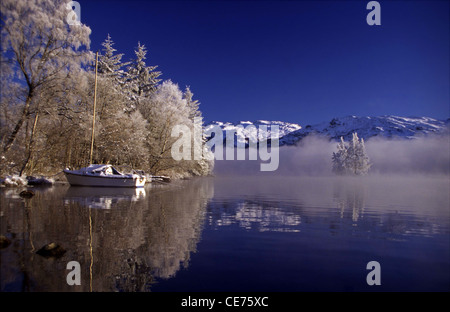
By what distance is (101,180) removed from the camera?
962 inches

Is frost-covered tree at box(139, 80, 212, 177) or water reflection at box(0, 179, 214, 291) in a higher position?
frost-covered tree at box(139, 80, 212, 177)

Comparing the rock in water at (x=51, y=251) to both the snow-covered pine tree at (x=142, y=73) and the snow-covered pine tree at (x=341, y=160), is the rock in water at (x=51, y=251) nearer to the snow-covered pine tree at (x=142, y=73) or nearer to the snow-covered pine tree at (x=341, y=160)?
the snow-covered pine tree at (x=142, y=73)

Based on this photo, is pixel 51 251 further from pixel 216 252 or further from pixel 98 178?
pixel 98 178

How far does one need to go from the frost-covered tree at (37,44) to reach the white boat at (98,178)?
5.10 metres

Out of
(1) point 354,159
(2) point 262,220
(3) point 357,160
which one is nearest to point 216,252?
(2) point 262,220

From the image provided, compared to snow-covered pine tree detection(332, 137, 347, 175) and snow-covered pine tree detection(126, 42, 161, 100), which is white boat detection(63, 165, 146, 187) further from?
snow-covered pine tree detection(332, 137, 347, 175)

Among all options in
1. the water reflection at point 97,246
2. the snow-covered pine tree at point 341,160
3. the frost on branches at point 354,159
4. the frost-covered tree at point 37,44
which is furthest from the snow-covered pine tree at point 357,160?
the water reflection at point 97,246

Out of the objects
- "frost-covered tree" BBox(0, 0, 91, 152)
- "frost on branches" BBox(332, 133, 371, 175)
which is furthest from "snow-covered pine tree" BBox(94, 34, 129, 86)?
"frost on branches" BBox(332, 133, 371, 175)

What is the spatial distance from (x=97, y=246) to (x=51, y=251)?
1.00m

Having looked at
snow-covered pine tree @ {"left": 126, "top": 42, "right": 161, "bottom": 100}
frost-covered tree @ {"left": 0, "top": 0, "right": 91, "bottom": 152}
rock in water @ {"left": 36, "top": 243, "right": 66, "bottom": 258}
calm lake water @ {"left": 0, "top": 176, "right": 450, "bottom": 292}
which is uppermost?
snow-covered pine tree @ {"left": 126, "top": 42, "right": 161, "bottom": 100}

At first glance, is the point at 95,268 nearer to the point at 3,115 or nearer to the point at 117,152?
the point at 3,115

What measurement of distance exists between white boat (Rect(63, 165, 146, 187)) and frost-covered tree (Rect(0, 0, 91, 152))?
5102 mm

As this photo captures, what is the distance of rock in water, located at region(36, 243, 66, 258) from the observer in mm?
5596

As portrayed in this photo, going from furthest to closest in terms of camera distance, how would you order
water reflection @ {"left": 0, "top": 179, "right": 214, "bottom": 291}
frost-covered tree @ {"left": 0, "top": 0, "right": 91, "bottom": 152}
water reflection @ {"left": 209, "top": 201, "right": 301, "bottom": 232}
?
frost-covered tree @ {"left": 0, "top": 0, "right": 91, "bottom": 152}
water reflection @ {"left": 209, "top": 201, "right": 301, "bottom": 232}
water reflection @ {"left": 0, "top": 179, "right": 214, "bottom": 291}
